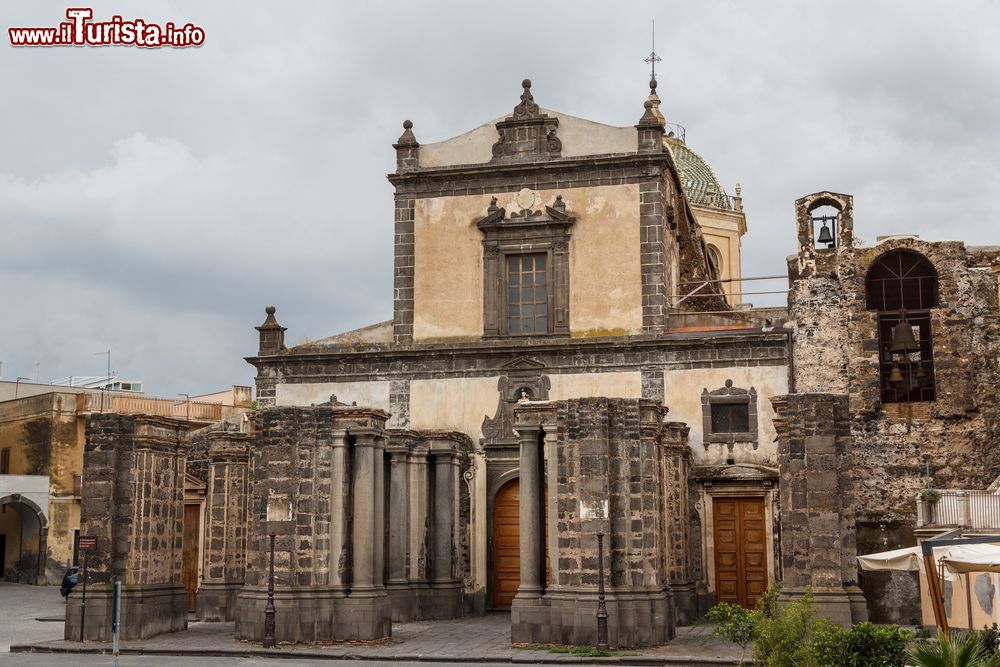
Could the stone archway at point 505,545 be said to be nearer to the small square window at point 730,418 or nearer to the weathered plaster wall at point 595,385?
the weathered plaster wall at point 595,385

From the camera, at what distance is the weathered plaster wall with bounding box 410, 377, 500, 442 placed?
27.5 m

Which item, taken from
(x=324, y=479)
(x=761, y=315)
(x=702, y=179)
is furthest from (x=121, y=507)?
(x=702, y=179)

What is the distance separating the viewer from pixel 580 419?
65.0 feet

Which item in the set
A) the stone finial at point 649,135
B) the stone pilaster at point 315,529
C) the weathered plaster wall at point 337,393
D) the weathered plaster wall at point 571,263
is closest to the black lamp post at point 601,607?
the stone pilaster at point 315,529

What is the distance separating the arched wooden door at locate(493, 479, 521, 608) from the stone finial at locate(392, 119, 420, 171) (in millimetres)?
8134

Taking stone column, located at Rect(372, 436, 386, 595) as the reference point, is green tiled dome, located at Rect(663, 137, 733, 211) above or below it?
above

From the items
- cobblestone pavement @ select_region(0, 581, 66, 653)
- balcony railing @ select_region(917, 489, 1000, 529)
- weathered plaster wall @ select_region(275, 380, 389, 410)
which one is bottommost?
cobblestone pavement @ select_region(0, 581, 66, 653)

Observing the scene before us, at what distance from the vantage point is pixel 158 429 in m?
21.7

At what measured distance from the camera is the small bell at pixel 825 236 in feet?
87.7

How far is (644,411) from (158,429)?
886 cm

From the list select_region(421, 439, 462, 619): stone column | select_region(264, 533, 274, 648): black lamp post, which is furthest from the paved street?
select_region(421, 439, 462, 619): stone column

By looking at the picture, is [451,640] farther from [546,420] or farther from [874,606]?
[874,606]

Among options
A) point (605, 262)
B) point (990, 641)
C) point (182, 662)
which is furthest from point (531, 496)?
point (990, 641)

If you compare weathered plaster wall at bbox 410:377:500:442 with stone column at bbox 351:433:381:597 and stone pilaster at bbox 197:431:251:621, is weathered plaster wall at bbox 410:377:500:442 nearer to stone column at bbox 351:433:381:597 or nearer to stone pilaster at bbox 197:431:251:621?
stone pilaster at bbox 197:431:251:621
